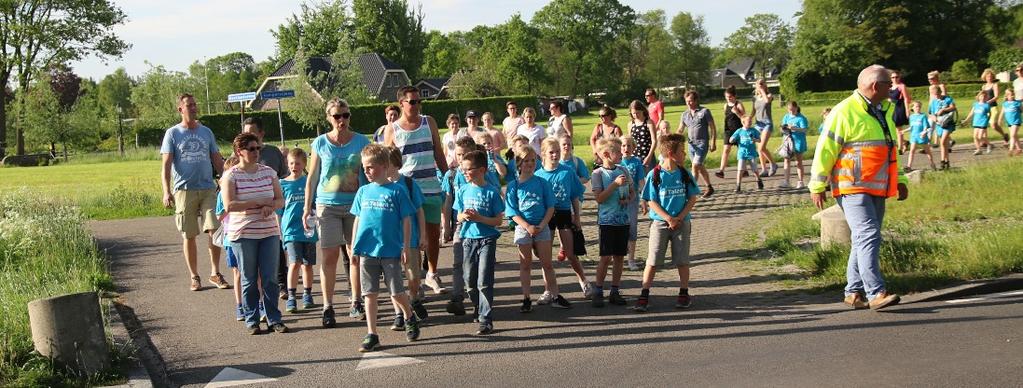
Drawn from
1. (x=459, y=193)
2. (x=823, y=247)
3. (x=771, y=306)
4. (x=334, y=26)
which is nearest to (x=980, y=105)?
(x=823, y=247)

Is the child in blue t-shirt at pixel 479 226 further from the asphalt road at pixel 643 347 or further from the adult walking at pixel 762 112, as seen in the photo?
the adult walking at pixel 762 112

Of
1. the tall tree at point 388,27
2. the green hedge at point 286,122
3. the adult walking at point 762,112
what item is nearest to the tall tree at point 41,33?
the green hedge at point 286,122

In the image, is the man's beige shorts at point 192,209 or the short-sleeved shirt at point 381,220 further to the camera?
the man's beige shorts at point 192,209

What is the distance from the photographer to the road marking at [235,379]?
632cm

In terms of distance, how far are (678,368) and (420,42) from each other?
100632 mm

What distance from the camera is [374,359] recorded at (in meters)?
6.77

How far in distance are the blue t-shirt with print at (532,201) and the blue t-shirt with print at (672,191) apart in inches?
35.0

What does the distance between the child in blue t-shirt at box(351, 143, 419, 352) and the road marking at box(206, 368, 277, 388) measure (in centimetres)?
99

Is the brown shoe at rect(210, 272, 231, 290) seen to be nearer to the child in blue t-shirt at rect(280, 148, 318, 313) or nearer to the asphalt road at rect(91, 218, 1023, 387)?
the asphalt road at rect(91, 218, 1023, 387)

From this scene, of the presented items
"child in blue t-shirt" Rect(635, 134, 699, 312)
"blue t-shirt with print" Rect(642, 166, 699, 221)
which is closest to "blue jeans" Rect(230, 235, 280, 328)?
"child in blue t-shirt" Rect(635, 134, 699, 312)

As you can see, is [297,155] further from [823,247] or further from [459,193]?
[823,247]

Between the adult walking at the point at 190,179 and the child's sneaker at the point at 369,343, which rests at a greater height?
the adult walking at the point at 190,179

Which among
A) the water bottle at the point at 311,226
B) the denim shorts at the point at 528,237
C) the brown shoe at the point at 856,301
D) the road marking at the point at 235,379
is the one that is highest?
the water bottle at the point at 311,226

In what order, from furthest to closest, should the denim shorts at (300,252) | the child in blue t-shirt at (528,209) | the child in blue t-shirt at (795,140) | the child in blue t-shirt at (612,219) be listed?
the child in blue t-shirt at (795,140), the denim shorts at (300,252), the child in blue t-shirt at (612,219), the child in blue t-shirt at (528,209)
